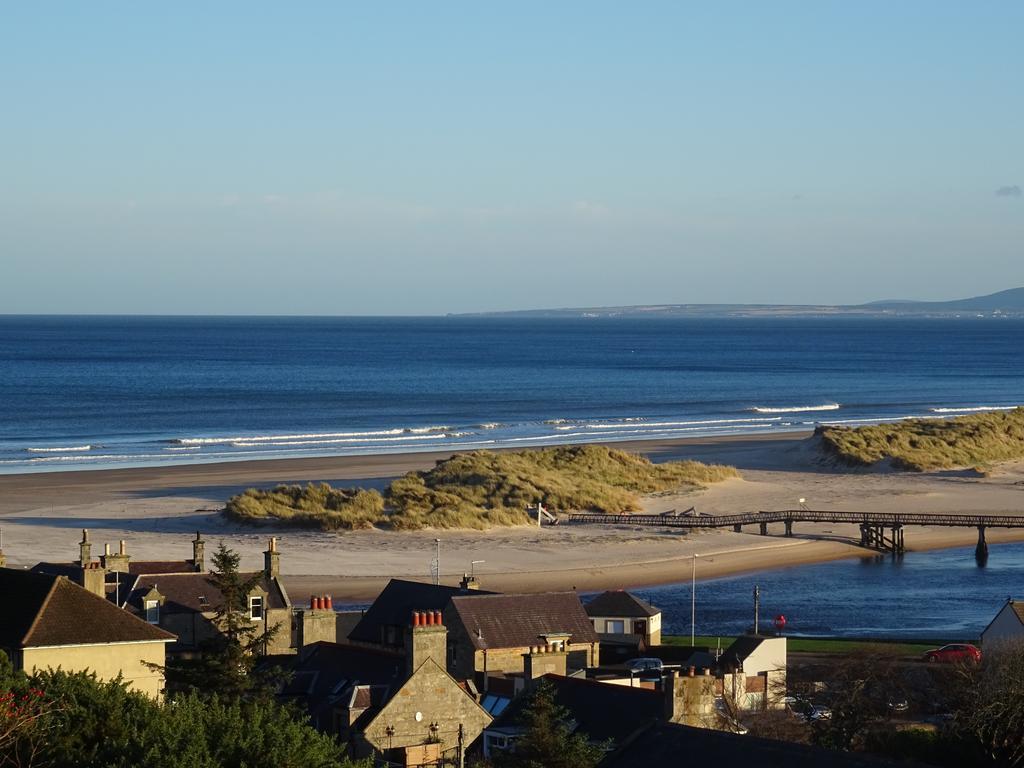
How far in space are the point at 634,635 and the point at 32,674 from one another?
61.6ft

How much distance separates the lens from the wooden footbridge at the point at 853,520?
66.9 m

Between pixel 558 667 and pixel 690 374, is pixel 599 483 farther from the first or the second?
pixel 690 374

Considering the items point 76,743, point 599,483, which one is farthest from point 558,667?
point 599,483

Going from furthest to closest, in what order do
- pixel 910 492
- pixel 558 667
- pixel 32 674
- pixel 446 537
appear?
1. pixel 910 492
2. pixel 446 537
3. pixel 558 667
4. pixel 32 674

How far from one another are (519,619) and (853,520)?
3445 centimetres

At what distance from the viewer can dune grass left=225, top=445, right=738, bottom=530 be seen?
69.4 meters

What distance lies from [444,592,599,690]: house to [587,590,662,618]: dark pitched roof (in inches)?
149

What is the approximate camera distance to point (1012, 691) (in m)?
28.2

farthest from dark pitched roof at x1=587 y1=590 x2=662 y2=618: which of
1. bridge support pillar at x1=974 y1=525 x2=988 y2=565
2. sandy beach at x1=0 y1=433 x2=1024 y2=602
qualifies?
bridge support pillar at x1=974 y1=525 x2=988 y2=565

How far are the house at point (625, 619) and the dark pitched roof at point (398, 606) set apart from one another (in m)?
4.48

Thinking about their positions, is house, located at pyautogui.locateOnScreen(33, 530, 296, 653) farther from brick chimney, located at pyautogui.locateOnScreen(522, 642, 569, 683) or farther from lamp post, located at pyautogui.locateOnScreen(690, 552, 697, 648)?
lamp post, located at pyautogui.locateOnScreen(690, 552, 697, 648)

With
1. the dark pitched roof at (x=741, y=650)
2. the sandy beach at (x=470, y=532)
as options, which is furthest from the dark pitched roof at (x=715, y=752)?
the sandy beach at (x=470, y=532)

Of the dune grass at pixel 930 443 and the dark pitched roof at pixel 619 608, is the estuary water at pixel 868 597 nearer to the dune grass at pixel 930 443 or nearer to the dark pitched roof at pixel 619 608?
the dark pitched roof at pixel 619 608

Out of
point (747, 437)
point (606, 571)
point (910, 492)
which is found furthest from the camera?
point (747, 437)
